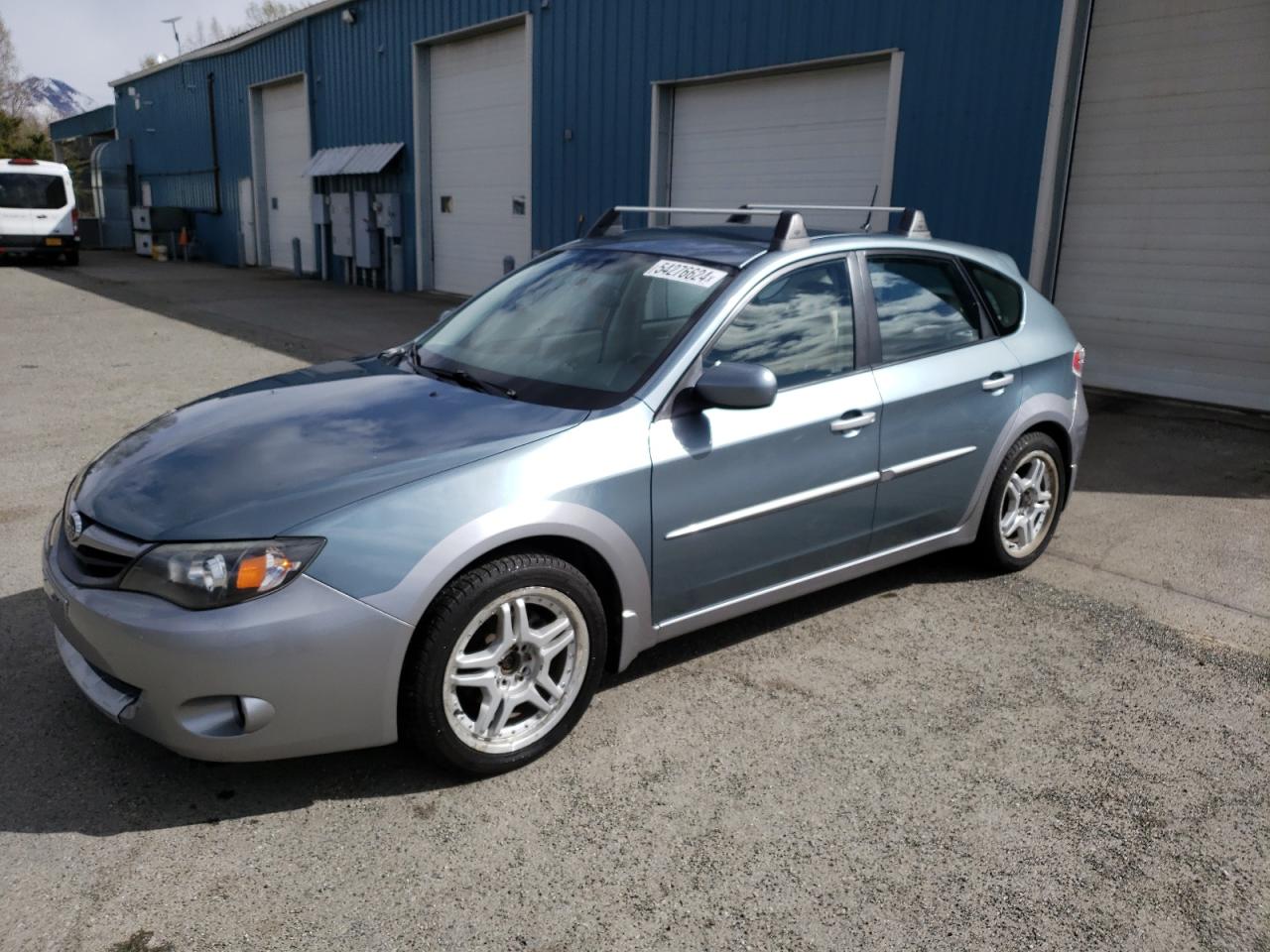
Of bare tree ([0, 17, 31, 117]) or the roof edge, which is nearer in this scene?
the roof edge

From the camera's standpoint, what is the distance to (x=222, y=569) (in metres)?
2.70

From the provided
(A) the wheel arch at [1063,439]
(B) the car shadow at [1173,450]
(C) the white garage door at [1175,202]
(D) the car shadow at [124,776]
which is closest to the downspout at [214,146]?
(C) the white garage door at [1175,202]

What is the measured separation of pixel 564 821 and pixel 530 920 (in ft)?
1.37

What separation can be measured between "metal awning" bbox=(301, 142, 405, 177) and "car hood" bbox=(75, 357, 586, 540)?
1586 centimetres

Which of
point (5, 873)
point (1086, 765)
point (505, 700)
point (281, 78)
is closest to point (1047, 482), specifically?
point (1086, 765)

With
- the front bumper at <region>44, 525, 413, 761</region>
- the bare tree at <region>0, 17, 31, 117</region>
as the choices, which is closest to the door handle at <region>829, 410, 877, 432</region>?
the front bumper at <region>44, 525, 413, 761</region>

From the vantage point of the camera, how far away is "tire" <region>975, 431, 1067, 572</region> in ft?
15.1

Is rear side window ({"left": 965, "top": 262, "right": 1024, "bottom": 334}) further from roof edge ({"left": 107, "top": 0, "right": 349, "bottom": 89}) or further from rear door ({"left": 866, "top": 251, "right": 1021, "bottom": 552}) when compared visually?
roof edge ({"left": 107, "top": 0, "right": 349, "bottom": 89})

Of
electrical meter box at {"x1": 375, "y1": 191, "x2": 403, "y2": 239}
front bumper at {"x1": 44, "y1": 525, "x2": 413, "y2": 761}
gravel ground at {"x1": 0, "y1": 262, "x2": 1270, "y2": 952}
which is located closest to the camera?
gravel ground at {"x1": 0, "y1": 262, "x2": 1270, "y2": 952}

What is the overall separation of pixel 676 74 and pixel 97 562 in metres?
10.9

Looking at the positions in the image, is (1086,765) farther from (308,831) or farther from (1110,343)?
(1110,343)

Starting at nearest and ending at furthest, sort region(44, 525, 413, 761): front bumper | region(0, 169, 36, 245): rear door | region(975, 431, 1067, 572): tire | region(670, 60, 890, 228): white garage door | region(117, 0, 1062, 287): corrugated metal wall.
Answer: region(44, 525, 413, 761): front bumper, region(975, 431, 1067, 572): tire, region(117, 0, 1062, 287): corrugated metal wall, region(670, 60, 890, 228): white garage door, region(0, 169, 36, 245): rear door

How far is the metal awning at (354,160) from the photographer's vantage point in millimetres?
18484

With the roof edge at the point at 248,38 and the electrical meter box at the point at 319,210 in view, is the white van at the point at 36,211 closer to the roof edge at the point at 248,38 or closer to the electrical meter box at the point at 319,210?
the roof edge at the point at 248,38
